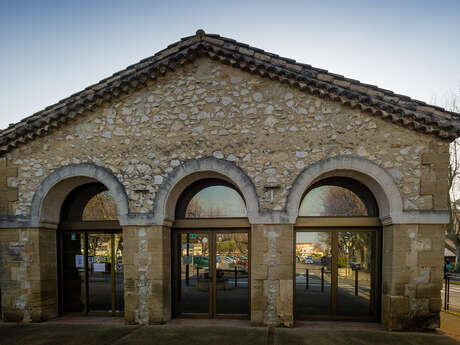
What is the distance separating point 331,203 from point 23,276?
8069mm

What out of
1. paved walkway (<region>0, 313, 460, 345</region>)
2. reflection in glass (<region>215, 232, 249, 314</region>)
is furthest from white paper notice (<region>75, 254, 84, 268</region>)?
reflection in glass (<region>215, 232, 249, 314</region>)

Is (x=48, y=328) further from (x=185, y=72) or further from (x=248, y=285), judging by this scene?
(x=185, y=72)

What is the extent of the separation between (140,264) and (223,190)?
274 centimetres

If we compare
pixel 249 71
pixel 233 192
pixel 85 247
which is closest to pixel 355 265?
pixel 233 192

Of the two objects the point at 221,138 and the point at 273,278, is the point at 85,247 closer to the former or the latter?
the point at 221,138

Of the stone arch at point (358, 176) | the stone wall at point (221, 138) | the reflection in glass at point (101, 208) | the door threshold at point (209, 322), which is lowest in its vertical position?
the door threshold at point (209, 322)

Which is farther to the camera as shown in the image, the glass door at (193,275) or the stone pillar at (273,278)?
the glass door at (193,275)

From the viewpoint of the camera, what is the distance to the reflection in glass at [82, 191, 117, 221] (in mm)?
7797

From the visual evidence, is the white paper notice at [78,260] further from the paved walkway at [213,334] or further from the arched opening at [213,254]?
the arched opening at [213,254]

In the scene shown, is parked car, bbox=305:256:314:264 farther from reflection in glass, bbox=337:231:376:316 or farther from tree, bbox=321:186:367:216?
tree, bbox=321:186:367:216

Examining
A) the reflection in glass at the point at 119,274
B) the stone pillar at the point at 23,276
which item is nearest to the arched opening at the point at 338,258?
the reflection in glass at the point at 119,274

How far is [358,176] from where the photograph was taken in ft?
22.1

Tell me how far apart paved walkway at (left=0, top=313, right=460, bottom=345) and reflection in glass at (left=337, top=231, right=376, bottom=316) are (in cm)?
40

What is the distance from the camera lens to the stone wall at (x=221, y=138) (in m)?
6.29
